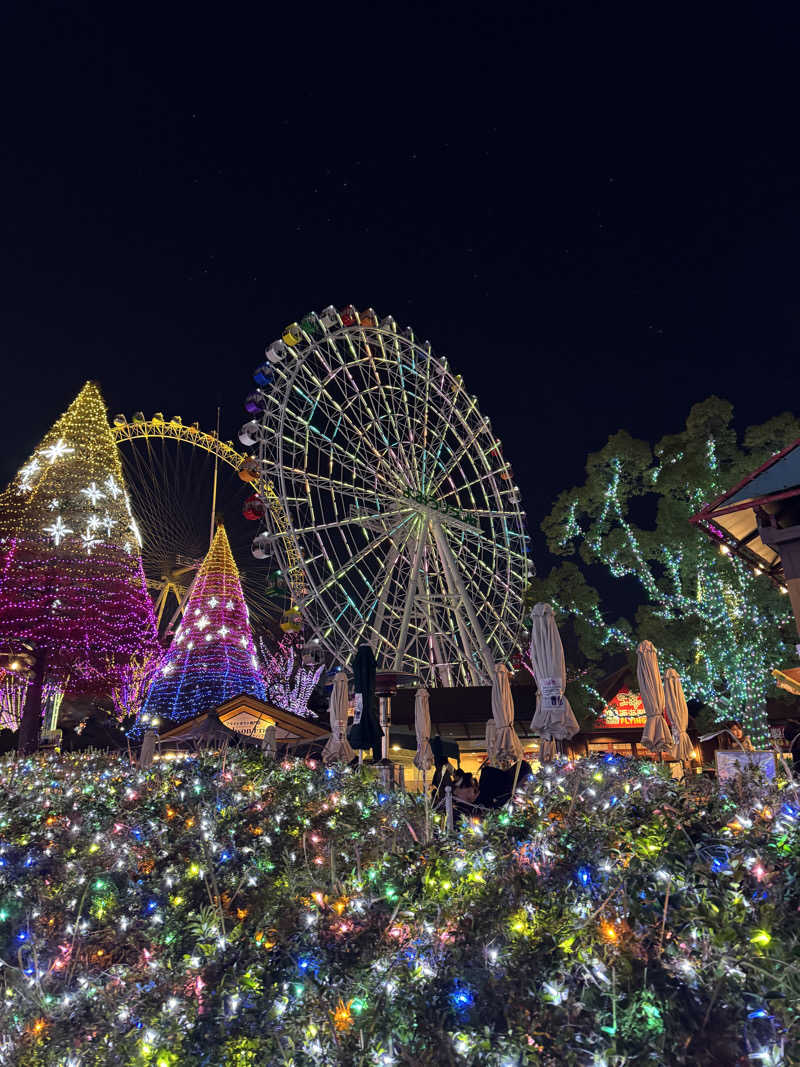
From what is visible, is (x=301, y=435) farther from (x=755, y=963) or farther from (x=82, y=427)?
(x=755, y=963)

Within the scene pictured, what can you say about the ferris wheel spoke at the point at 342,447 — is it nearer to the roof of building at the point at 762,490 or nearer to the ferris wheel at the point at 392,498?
the ferris wheel at the point at 392,498

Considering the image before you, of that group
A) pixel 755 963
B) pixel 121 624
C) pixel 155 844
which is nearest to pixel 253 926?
pixel 155 844

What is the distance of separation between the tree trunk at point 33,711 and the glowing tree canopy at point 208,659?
3.06 metres

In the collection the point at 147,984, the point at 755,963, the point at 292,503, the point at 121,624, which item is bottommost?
the point at 147,984

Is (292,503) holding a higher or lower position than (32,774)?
higher

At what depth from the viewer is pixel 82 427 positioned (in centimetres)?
2039

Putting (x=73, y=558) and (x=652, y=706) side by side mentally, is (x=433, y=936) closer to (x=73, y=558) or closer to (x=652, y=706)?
(x=652, y=706)

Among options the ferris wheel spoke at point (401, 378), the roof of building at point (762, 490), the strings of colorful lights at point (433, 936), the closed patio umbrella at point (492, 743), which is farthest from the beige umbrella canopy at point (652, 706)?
the ferris wheel spoke at point (401, 378)

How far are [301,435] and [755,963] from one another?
1929 centimetres

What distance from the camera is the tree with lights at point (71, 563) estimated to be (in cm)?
1888

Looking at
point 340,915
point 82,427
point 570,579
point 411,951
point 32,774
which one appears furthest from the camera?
point 82,427

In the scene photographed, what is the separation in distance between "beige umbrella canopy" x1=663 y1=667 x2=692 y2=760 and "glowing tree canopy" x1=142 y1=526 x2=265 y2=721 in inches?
484

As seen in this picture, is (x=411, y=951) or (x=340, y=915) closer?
(x=411, y=951)

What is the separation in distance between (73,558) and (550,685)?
14453 mm
